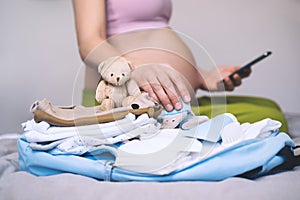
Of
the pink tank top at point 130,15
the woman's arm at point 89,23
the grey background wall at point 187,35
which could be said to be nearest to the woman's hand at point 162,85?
the woman's arm at point 89,23

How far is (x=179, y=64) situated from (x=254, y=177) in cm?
42

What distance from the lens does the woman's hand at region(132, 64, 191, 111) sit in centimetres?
A: 81

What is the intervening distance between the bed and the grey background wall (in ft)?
3.63

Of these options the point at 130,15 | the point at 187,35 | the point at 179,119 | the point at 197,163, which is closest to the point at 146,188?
the point at 197,163

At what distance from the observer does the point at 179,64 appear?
1066 millimetres

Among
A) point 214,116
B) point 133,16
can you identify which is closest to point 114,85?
point 214,116

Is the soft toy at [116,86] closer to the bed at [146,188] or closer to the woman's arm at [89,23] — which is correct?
the bed at [146,188]

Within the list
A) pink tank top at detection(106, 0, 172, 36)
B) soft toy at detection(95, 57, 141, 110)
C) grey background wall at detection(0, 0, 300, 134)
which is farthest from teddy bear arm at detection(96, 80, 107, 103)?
grey background wall at detection(0, 0, 300, 134)

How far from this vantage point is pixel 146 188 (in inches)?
25.2

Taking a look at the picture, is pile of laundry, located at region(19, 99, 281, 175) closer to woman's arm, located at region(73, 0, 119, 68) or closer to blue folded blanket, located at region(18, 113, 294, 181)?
blue folded blanket, located at region(18, 113, 294, 181)

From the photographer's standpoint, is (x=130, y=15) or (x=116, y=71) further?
(x=130, y=15)

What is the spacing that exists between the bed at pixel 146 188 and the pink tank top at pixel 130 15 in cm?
77

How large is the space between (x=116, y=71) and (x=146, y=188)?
240mm

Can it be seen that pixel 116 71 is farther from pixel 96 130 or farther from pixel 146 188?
pixel 146 188
